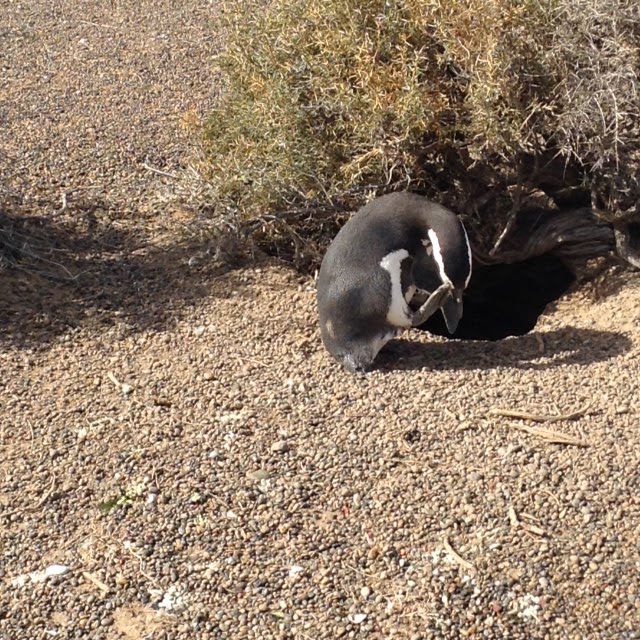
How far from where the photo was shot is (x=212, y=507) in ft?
12.7

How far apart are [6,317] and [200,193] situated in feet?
4.35

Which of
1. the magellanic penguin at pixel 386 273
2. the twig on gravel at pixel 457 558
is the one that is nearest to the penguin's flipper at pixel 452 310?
the magellanic penguin at pixel 386 273

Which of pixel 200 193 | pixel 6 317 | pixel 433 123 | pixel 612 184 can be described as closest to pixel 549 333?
pixel 612 184

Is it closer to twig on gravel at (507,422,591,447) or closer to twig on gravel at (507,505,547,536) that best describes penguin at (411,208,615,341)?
twig on gravel at (507,422,591,447)

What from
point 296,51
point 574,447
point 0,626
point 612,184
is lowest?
point 0,626

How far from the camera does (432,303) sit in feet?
16.1

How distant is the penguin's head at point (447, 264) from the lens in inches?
190

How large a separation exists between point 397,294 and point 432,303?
169 millimetres

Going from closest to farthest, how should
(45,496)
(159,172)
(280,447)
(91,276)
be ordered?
(45,496), (280,447), (91,276), (159,172)

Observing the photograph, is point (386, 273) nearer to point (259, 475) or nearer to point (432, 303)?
point (432, 303)

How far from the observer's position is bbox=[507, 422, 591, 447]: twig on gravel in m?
4.09

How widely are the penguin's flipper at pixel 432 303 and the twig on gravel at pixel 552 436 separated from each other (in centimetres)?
88

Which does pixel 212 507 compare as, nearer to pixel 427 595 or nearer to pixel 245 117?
pixel 427 595

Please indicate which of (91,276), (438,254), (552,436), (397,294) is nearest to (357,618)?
→ (552,436)
